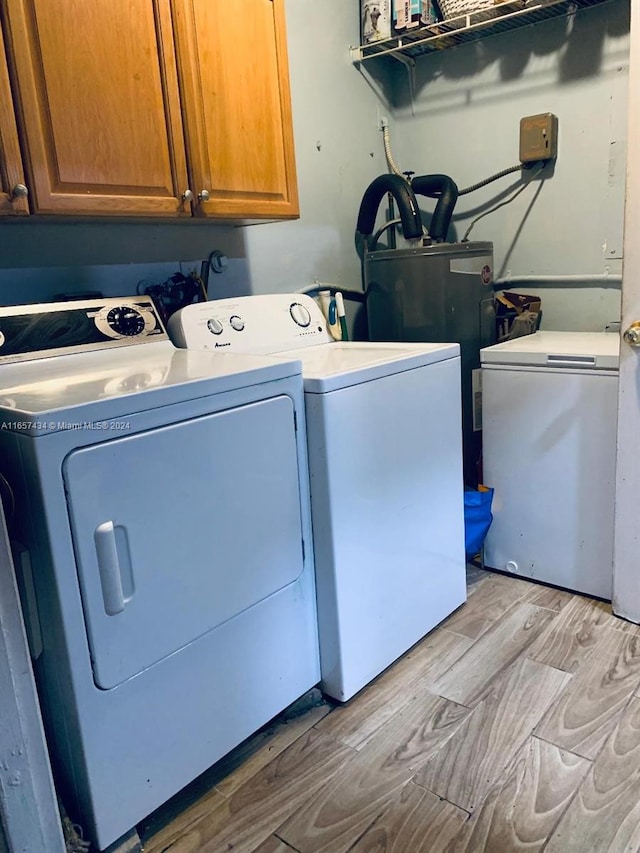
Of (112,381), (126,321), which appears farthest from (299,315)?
(112,381)

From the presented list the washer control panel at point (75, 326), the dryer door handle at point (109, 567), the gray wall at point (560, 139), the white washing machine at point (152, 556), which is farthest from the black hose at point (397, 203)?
the dryer door handle at point (109, 567)

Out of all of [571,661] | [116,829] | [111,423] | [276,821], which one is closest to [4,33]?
[111,423]

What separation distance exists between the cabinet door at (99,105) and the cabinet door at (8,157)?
2 centimetres

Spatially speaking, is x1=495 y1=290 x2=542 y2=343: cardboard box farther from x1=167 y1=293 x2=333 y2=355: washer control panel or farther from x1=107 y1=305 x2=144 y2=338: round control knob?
x1=107 y1=305 x2=144 y2=338: round control knob

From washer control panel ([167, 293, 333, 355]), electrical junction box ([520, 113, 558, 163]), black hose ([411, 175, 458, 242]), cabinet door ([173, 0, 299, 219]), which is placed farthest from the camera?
black hose ([411, 175, 458, 242])

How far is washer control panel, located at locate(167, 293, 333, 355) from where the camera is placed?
6.05 feet

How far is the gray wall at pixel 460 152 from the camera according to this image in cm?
224

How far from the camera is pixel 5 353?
1531 millimetres

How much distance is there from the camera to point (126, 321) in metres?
1.77

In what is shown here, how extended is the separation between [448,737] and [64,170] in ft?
5.34

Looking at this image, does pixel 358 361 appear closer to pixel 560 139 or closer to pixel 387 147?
pixel 560 139

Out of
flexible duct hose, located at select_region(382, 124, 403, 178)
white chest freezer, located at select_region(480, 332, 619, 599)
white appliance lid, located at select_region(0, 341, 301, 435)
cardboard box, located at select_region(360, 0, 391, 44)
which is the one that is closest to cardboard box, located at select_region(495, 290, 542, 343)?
white chest freezer, located at select_region(480, 332, 619, 599)

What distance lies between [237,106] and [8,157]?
0.70 metres

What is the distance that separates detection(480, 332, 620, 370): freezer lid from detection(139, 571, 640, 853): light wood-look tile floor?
82cm
